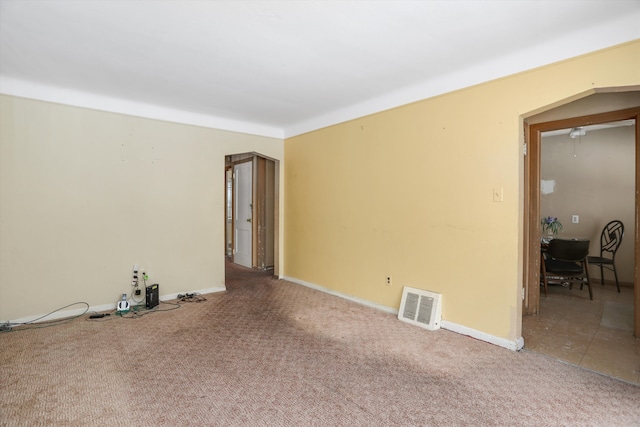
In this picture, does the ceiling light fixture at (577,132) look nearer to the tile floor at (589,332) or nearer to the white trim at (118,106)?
the tile floor at (589,332)

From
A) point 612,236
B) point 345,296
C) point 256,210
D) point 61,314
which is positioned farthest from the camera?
point 256,210

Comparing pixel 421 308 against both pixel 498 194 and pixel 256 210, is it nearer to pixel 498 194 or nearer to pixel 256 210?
pixel 498 194

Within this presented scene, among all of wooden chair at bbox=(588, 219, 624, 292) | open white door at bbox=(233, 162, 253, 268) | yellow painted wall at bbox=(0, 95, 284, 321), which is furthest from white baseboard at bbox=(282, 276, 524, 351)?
wooden chair at bbox=(588, 219, 624, 292)

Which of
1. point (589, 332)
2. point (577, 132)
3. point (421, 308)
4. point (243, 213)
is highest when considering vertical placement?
point (577, 132)

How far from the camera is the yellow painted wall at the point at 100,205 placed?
10.8 feet

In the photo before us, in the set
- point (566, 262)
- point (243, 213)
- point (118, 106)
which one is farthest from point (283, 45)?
point (566, 262)

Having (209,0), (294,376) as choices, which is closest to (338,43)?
(209,0)

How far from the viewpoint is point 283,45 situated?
8.25 feet

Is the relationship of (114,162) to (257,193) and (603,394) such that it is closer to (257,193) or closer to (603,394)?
(257,193)

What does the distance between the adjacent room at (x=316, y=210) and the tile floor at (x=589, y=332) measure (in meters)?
0.03

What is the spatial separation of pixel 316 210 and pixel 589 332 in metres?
3.32

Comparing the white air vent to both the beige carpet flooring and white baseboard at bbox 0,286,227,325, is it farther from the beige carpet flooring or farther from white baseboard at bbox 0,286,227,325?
white baseboard at bbox 0,286,227,325

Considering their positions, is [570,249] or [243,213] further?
[243,213]

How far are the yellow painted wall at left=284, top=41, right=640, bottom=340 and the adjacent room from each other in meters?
0.02
